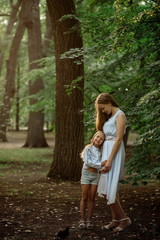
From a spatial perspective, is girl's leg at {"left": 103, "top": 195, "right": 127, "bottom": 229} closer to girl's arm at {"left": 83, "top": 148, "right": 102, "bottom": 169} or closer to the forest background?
the forest background

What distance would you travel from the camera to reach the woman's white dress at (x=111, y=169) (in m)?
5.59

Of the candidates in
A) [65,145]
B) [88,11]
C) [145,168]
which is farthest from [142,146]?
[88,11]

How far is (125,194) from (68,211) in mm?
2465

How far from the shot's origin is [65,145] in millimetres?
11000

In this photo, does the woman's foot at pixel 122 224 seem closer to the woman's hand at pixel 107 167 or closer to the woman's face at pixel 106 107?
the woman's hand at pixel 107 167

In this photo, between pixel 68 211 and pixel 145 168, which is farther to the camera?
pixel 68 211

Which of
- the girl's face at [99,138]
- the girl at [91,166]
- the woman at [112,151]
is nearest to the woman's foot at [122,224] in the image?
the woman at [112,151]

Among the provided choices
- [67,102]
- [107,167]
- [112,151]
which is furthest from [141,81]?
[67,102]

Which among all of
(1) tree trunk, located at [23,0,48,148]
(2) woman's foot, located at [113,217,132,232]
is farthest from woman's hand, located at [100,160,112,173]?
(1) tree trunk, located at [23,0,48,148]

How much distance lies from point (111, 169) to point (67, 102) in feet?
17.9

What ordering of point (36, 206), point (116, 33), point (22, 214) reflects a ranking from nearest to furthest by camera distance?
point (116, 33) → point (22, 214) → point (36, 206)

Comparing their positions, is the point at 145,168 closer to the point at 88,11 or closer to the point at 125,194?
the point at 125,194

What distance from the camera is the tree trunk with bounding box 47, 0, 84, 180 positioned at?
1071 centimetres

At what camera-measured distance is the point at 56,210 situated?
7527mm
